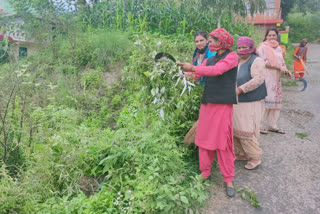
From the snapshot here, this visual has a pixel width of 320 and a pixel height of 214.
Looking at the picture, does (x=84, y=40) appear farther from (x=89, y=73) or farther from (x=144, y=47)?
(x=144, y=47)

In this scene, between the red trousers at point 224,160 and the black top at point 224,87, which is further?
the red trousers at point 224,160

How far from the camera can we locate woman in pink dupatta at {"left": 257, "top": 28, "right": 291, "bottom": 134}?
15.4 ft

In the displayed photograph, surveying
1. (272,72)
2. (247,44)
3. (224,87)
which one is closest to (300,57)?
(272,72)

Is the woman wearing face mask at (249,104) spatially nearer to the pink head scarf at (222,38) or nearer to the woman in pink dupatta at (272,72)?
the pink head scarf at (222,38)

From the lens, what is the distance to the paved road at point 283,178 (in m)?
2.88

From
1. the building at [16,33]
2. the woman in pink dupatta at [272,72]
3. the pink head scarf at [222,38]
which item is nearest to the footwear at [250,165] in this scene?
the woman in pink dupatta at [272,72]

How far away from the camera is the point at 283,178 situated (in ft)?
11.4

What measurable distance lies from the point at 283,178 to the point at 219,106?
146cm

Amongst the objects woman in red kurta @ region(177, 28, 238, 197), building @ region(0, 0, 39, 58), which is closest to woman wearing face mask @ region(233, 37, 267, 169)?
woman in red kurta @ region(177, 28, 238, 197)

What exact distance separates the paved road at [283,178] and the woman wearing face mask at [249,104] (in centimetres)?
31

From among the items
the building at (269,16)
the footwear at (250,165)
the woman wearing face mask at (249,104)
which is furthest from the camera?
the building at (269,16)

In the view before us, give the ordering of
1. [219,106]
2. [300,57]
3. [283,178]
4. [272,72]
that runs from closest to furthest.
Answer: [219,106] < [283,178] < [272,72] < [300,57]

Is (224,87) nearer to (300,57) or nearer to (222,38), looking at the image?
(222,38)

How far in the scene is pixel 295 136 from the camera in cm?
496
